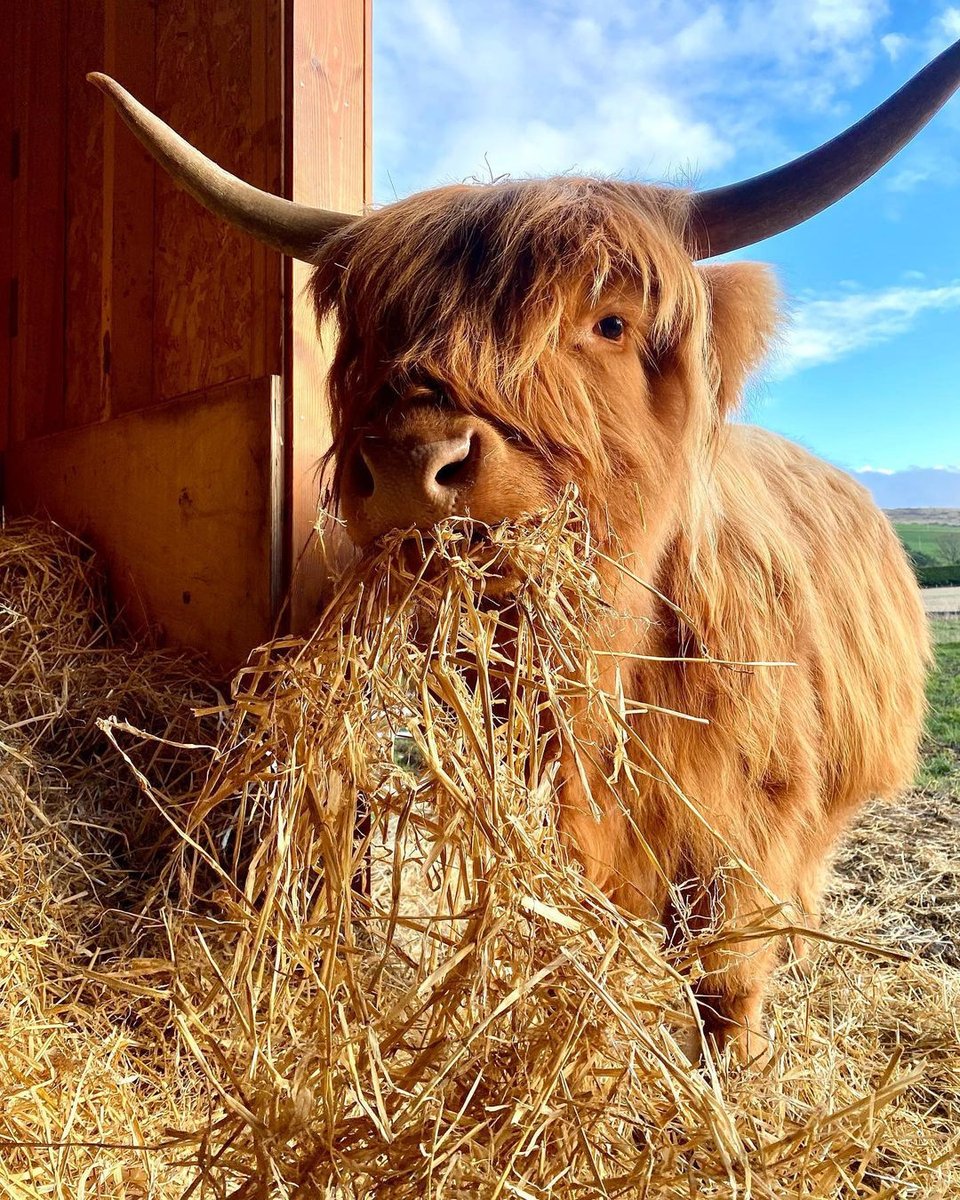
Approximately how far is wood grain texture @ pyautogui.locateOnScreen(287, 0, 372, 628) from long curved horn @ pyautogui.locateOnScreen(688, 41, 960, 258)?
3.26 feet

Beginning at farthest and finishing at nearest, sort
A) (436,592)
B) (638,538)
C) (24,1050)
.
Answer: (638,538) < (24,1050) < (436,592)

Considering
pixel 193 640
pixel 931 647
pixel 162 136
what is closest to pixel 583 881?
pixel 193 640

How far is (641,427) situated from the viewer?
1467 millimetres

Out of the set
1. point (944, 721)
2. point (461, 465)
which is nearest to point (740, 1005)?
point (461, 465)

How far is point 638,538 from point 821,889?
163 centimetres

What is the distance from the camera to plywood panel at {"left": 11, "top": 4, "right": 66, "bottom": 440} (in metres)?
2.98

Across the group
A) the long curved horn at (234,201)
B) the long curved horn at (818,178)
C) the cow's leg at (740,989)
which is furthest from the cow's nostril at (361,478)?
the cow's leg at (740,989)

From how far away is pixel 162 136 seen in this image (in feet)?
5.89

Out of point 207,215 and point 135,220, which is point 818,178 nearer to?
point 207,215

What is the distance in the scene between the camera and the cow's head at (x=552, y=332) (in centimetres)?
126

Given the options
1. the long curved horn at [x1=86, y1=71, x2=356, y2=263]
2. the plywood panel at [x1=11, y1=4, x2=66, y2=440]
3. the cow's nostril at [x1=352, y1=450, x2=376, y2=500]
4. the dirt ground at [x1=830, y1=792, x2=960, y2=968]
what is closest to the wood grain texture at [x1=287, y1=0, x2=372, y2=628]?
the long curved horn at [x1=86, y1=71, x2=356, y2=263]

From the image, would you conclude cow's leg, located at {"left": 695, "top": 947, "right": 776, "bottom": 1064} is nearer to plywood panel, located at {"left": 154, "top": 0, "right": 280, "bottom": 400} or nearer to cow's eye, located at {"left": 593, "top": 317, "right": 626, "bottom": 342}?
cow's eye, located at {"left": 593, "top": 317, "right": 626, "bottom": 342}

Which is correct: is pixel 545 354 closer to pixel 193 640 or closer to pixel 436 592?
pixel 436 592

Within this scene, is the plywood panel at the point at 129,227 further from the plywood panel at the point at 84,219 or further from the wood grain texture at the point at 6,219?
the wood grain texture at the point at 6,219
